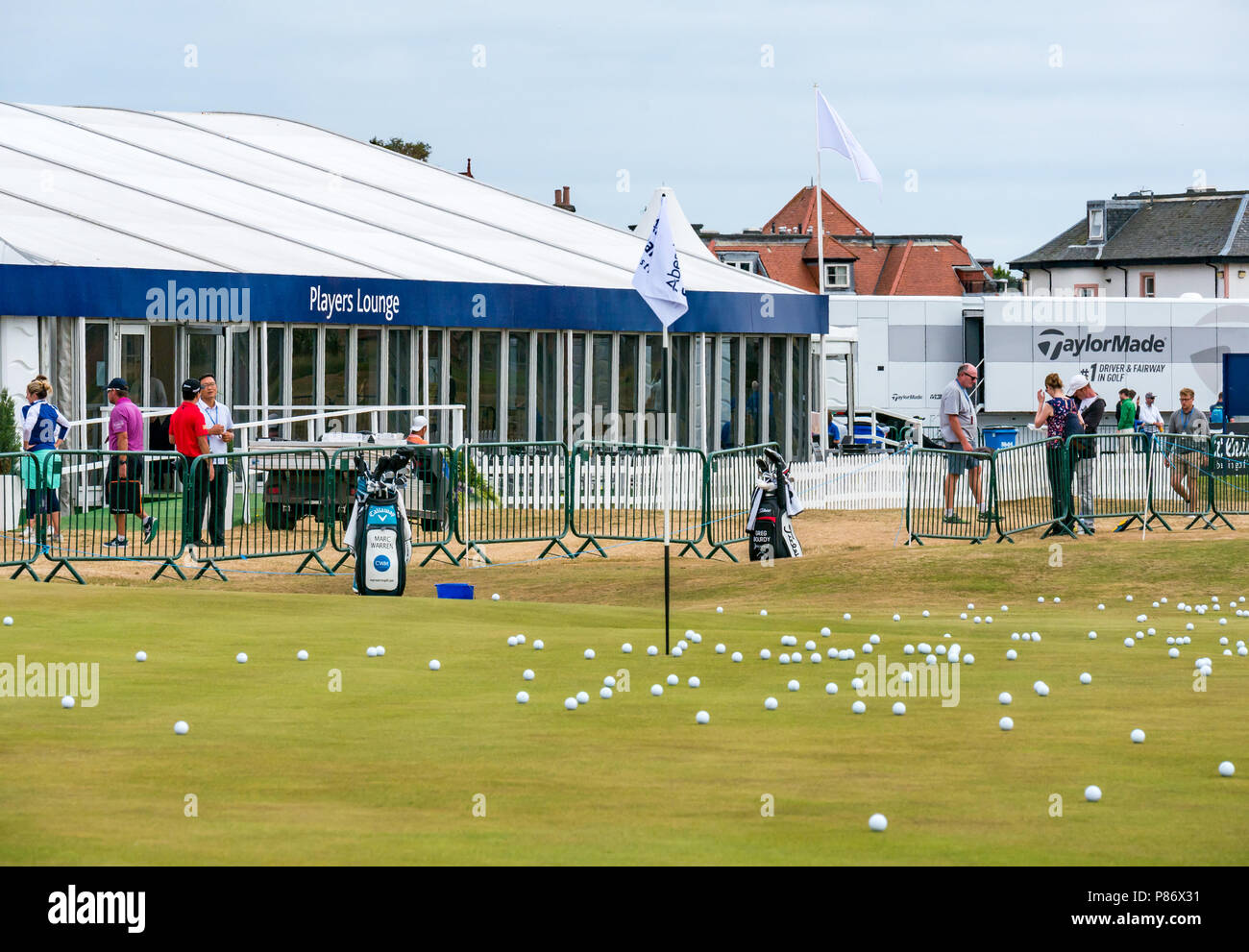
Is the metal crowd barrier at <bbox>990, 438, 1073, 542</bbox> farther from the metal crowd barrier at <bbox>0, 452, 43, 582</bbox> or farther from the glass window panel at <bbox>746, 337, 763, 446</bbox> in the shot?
the glass window panel at <bbox>746, 337, 763, 446</bbox>

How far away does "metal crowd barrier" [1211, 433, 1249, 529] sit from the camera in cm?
2544

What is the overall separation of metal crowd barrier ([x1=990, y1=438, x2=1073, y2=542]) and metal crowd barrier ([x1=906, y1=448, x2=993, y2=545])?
19 cm

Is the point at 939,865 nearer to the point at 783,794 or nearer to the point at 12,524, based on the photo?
the point at 783,794

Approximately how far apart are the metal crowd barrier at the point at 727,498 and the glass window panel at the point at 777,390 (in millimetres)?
15745

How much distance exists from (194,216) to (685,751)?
88.5 ft

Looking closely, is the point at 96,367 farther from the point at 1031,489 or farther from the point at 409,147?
the point at 409,147

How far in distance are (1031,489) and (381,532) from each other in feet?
31.7

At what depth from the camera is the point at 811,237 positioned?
91250 mm

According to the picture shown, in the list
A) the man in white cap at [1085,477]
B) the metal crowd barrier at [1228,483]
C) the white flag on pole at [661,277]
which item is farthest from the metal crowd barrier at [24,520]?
the metal crowd barrier at [1228,483]

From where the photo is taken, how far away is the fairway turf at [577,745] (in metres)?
7.11

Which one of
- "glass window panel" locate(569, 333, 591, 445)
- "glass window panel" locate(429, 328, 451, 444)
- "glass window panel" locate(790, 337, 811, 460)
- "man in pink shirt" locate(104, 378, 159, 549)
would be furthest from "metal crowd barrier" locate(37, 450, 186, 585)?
"glass window panel" locate(790, 337, 811, 460)

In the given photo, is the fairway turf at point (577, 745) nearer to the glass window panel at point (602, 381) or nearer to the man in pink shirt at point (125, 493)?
the man in pink shirt at point (125, 493)

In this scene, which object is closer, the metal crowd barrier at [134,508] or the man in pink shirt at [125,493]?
the metal crowd barrier at [134,508]

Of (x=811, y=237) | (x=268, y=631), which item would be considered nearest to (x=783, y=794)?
(x=268, y=631)
